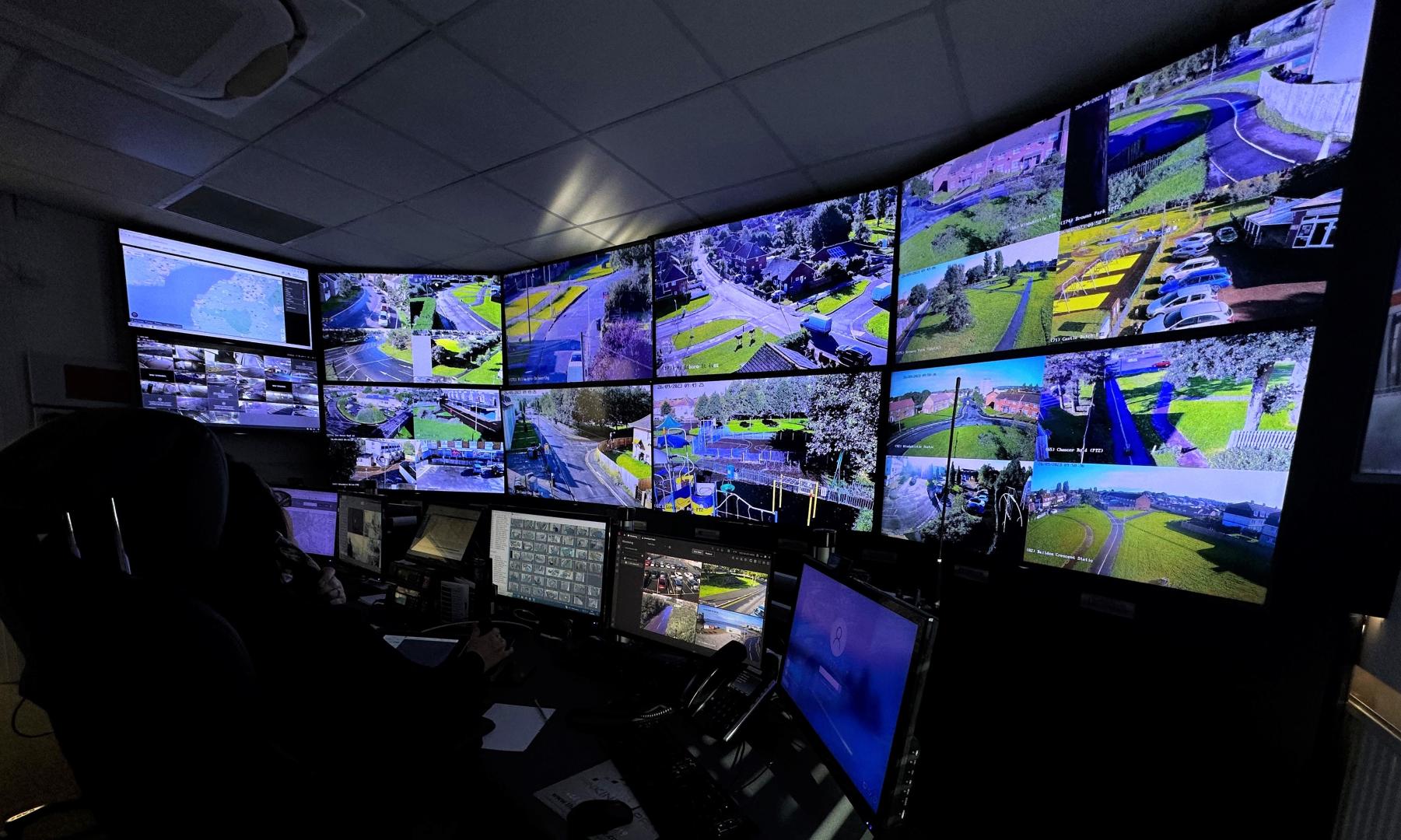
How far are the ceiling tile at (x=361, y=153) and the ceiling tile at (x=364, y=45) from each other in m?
0.17

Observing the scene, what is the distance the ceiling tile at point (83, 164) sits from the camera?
6.69 feet

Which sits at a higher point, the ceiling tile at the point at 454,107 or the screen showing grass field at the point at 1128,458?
the ceiling tile at the point at 454,107

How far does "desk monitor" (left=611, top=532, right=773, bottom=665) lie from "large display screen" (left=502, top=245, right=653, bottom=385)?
1739 millimetres

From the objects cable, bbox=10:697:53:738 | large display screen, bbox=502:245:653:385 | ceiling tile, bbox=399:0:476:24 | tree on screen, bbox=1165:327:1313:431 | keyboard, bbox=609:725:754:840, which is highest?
ceiling tile, bbox=399:0:476:24

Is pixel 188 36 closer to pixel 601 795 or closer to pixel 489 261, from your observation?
pixel 489 261

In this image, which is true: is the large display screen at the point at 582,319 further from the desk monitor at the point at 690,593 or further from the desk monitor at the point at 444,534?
the desk monitor at the point at 690,593

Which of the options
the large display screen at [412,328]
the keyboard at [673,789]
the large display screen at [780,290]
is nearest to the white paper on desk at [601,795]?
the keyboard at [673,789]

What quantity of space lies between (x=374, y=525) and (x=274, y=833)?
1633 millimetres

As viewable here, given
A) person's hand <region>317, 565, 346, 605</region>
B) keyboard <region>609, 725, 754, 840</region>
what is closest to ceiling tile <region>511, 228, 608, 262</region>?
person's hand <region>317, 565, 346, 605</region>

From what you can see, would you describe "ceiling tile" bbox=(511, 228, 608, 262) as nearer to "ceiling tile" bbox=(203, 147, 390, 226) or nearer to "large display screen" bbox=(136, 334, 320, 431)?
"ceiling tile" bbox=(203, 147, 390, 226)

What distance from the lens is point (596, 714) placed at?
3.69 feet

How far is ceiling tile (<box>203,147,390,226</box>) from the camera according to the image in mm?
2262

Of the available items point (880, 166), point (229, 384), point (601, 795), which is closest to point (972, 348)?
point (880, 166)

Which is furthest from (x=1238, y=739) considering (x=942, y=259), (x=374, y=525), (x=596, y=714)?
(x=374, y=525)
